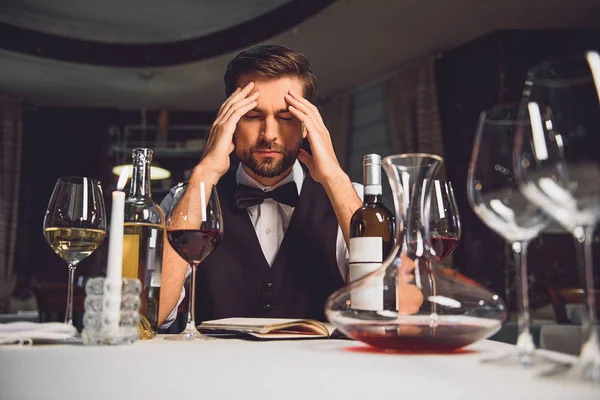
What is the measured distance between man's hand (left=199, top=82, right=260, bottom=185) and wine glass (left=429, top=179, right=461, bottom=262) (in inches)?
24.6

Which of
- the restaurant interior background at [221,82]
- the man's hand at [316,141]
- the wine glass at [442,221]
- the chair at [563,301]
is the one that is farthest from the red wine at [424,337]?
the restaurant interior background at [221,82]

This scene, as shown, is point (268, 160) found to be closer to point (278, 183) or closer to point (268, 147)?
point (268, 147)

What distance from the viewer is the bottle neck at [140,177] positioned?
1.06 metres

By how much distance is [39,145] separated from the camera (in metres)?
6.17

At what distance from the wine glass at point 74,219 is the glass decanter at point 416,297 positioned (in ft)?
1.78

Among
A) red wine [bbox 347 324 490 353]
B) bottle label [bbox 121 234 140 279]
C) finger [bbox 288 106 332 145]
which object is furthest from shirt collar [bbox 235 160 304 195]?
red wine [bbox 347 324 490 353]

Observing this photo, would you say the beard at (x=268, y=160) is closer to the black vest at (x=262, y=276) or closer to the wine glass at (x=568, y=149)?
the black vest at (x=262, y=276)

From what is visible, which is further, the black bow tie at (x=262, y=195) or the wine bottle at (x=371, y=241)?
the black bow tie at (x=262, y=195)

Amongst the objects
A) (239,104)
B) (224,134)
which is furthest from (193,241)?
(239,104)

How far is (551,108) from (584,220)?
119 millimetres

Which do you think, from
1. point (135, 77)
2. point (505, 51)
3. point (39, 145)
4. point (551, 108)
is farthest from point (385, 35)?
point (551, 108)

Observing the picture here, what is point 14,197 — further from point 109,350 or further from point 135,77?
point 109,350

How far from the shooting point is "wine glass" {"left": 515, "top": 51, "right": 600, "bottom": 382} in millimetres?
532

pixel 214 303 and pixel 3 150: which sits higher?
pixel 3 150
